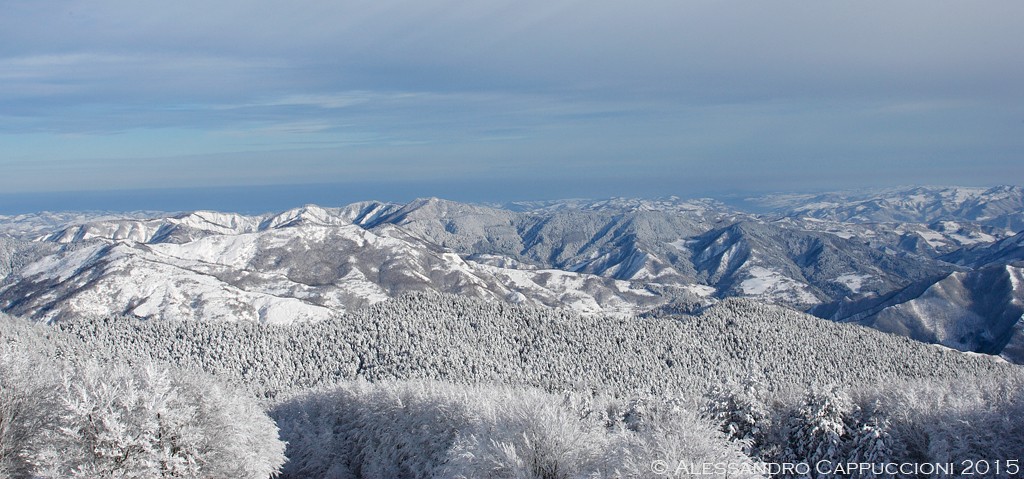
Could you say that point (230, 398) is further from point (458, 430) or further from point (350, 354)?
point (350, 354)

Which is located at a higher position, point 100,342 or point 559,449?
point 559,449

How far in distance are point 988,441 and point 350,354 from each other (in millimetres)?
147111

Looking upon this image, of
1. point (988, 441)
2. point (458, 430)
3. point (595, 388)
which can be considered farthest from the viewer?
point (595, 388)

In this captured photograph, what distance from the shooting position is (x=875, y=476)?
61.6m

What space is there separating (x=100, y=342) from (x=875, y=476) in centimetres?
18156

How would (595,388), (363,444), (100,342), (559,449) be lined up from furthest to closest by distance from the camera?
(100,342) → (595,388) → (363,444) → (559,449)

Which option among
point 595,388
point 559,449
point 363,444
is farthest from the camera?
point 595,388

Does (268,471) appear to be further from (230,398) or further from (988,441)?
(988,441)

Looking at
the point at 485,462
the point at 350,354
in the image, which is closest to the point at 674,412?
the point at 485,462

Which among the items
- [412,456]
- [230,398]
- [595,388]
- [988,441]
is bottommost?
[595,388]

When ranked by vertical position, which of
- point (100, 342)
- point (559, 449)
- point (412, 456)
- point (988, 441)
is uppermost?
point (559, 449)

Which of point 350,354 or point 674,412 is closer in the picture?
point 674,412

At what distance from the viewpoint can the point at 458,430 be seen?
73.2 meters

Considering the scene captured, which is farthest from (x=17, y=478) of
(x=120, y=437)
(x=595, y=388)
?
(x=595, y=388)
